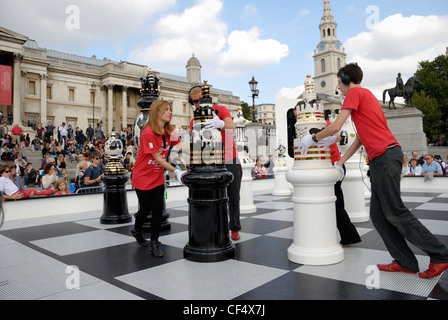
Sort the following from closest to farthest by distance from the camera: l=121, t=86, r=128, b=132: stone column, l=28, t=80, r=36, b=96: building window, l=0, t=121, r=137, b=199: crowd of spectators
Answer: l=0, t=121, r=137, b=199: crowd of spectators < l=28, t=80, r=36, b=96: building window < l=121, t=86, r=128, b=132: stone column

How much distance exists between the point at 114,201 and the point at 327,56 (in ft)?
310

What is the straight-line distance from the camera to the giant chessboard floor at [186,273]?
2.39 meters

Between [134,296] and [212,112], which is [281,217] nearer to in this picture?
[212,112]

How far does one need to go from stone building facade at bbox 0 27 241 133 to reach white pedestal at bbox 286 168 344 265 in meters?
34.9

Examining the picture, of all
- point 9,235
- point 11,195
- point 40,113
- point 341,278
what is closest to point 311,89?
point 341,278

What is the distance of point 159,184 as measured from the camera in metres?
3.82

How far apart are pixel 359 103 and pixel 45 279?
3.16 meters

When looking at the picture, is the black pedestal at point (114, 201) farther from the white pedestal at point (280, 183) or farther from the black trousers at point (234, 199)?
the white pedestal at point (280, 183)

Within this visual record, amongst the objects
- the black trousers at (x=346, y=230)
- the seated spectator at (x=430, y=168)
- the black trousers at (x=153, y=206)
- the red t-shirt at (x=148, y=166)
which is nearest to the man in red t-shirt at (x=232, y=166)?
the red t-shirt at (x=148, y=166)

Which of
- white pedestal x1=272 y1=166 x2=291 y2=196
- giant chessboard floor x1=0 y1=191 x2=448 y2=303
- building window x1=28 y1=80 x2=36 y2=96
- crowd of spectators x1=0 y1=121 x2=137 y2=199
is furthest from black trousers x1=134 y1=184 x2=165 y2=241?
building window x1=28 y1=80 x2=36 y2=96

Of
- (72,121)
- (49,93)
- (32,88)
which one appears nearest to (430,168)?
(32,88)

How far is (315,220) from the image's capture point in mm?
3160

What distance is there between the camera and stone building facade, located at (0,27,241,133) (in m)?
36.1

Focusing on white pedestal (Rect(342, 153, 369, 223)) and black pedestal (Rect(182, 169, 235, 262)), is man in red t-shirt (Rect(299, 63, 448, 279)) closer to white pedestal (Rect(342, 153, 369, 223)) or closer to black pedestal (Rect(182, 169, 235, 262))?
black pedestal (Rect(182, 169, 235, 262))
